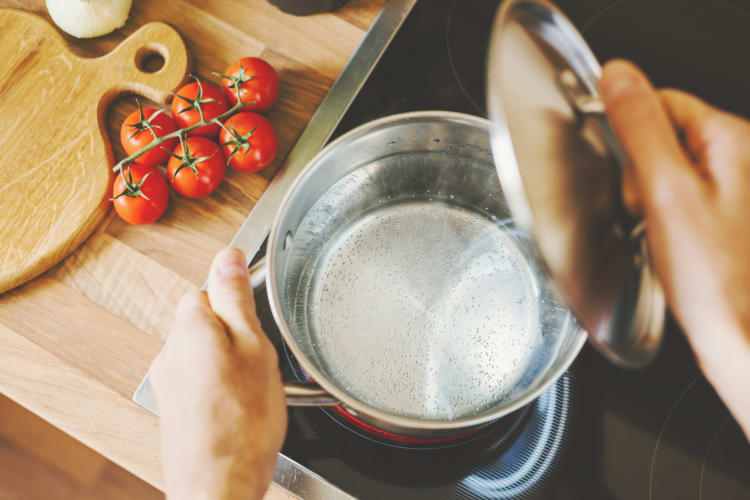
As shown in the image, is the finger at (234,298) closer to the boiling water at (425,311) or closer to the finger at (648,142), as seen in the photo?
the boiling water at (425,311)

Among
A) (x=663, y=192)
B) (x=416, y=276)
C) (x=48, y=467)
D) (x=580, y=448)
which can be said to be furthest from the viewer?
(x=48, y=467)

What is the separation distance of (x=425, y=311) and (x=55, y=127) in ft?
1.51

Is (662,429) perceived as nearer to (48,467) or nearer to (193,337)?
(193,337)

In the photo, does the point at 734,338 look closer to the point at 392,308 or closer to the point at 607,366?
the point at 607,366

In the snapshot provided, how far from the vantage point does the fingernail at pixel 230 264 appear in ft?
1.42

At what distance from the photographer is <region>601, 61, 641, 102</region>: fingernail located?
1.14ft

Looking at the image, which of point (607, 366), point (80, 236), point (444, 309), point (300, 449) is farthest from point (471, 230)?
point (80, 236)

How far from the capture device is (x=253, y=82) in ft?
1.90

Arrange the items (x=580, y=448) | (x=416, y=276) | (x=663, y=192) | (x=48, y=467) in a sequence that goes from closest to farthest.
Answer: (x=663, y=192) < (x=580, y=448) < (x=416, y=276) < (x=48, y=467)

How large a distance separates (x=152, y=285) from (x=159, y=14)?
13.0 inches

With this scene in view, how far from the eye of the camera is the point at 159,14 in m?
0.65

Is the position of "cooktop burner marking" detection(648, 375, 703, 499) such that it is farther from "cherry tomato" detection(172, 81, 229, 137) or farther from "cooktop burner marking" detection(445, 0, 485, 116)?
"cherry tomato" detection(172, 81, 229, 137)

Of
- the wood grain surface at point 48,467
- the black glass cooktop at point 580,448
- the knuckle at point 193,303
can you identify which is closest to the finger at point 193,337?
the knuckle at point 193,303

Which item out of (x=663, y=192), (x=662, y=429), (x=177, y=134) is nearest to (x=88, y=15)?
(x=177, y=134)
